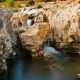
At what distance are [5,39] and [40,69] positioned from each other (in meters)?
4.39

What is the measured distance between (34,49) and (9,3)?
41.2 metres

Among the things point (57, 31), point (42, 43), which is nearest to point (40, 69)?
point (42, 43)

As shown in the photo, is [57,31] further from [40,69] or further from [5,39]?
[5,39]

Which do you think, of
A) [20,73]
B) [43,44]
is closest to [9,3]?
[43,44]

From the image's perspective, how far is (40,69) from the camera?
33031 millimetres

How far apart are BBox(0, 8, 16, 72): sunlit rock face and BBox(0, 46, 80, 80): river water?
44.0 inches

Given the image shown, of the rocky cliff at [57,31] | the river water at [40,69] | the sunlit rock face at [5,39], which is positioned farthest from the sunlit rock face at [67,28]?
the sunlit rock face at [5,39]

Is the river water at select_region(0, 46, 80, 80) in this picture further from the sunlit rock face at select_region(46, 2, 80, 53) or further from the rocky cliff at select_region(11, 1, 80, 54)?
the sunlit rock face at select_region(46, 2, 80, 53)

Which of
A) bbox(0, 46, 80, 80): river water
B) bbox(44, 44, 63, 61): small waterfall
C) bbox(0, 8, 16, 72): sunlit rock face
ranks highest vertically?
bbox(0, 8, 16, 72): sunlit rock face

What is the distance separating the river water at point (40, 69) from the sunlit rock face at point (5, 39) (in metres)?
1.12

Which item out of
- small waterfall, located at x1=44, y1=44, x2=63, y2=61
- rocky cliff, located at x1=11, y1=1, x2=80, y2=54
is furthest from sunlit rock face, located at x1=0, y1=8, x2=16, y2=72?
small waterfall, located at x1=44, y1=44, x2=63, y2=61

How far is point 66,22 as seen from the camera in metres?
40.8

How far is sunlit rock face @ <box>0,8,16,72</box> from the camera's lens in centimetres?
3072

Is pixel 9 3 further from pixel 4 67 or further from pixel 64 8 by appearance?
pixel 4 67
